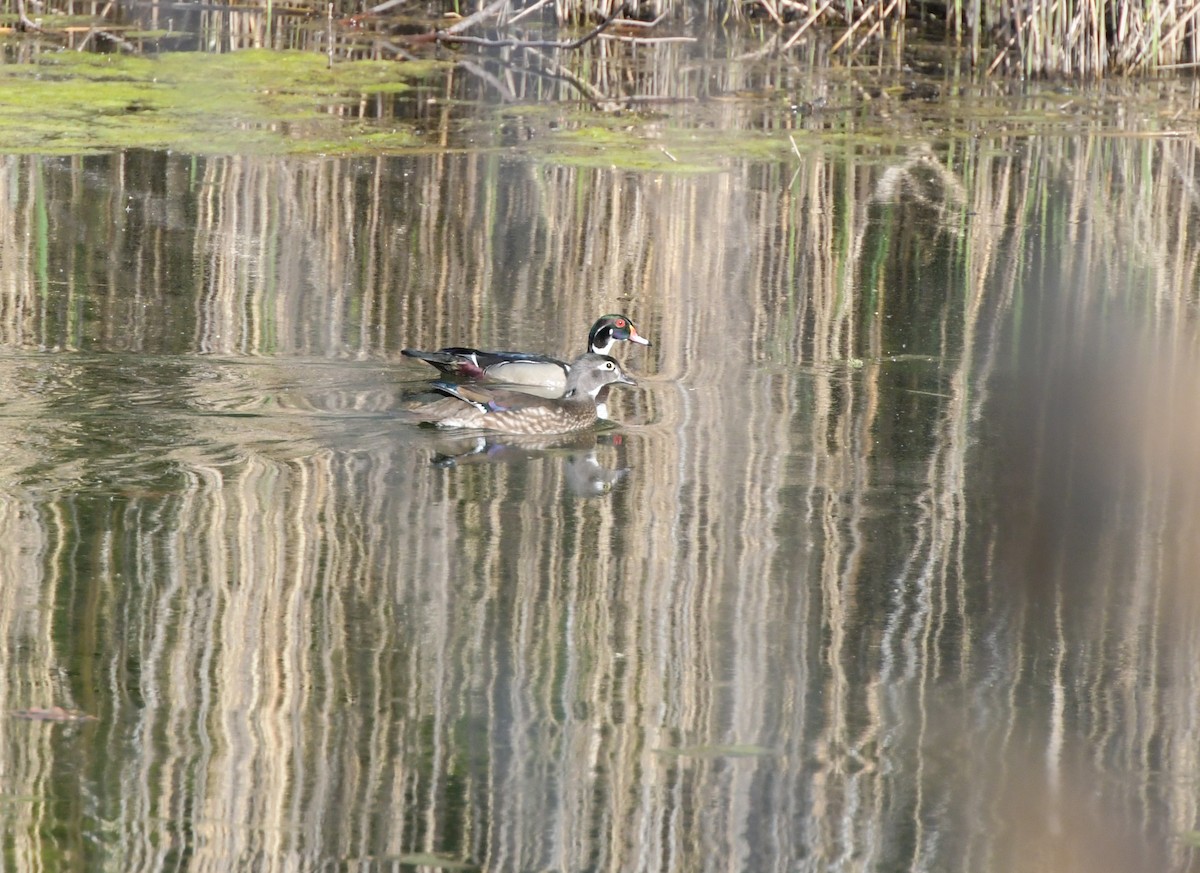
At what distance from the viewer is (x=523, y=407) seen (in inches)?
262

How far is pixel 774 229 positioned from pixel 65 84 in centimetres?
557

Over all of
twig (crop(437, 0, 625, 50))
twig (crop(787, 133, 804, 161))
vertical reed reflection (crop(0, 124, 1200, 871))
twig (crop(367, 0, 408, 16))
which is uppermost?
twig (crop(367, 0, 408, 16))

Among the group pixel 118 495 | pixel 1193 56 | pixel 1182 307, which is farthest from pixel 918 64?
pixel 118 495

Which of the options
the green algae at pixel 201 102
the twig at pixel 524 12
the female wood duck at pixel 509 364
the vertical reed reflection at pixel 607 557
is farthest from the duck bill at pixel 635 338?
the twig at pixel 524 12

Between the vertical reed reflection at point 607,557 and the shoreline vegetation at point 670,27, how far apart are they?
5519 mm

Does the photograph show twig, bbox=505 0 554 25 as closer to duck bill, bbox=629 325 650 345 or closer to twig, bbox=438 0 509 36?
twig, bbox=438 0 509 36

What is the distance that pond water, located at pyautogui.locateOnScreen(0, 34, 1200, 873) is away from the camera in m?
3.89

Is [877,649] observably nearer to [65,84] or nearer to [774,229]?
[774,229]

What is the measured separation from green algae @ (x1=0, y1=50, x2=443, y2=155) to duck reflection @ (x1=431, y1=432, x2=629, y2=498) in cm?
525

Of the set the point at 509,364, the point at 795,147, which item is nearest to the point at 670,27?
the point at 795,147

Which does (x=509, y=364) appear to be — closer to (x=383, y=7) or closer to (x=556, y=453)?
(x=556, y=453)

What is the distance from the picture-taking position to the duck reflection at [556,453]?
20.0ft

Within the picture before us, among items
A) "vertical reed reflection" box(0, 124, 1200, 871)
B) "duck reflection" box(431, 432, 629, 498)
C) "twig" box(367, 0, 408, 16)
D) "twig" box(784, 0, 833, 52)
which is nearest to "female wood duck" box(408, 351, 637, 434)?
"duck reflection" box(431, 432, 629, 498)

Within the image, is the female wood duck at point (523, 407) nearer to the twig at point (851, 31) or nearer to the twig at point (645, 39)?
the twig at point (645, 39)
